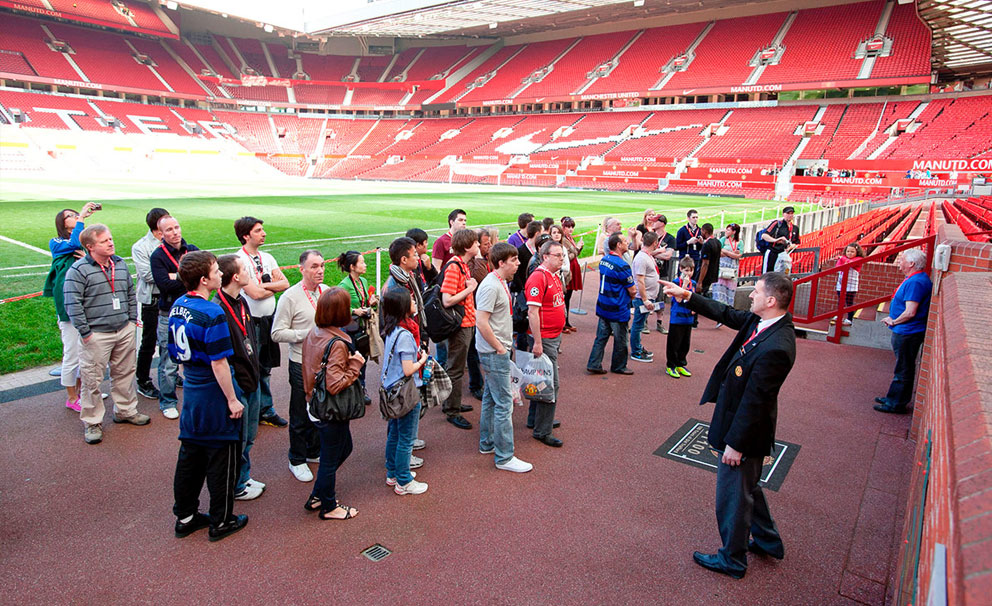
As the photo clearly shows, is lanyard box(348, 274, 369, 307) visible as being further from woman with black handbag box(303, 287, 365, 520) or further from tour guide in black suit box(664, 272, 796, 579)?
tour guide in black suit box(664, 272, 796, 579)

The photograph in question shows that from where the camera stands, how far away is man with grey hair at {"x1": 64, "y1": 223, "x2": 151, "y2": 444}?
5.11 meters

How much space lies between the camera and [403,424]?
4.43 metres

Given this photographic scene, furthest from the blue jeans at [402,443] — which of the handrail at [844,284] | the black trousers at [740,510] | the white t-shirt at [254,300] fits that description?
the handrail at [844,284]

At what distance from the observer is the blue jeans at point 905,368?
6266mm

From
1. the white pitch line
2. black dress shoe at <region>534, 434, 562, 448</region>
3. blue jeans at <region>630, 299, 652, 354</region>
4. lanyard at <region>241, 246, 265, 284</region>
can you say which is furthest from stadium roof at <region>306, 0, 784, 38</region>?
black dress shoe at <region>534, 434, 562, 448</region>

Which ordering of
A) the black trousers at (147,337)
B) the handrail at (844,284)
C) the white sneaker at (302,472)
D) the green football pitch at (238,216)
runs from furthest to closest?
the green football pitch at (238,216) < the handrail at (844,284) < the black trousers at (147,337) < the white sneaker at (302,472)

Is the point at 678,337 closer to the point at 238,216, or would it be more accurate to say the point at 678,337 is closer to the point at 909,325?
the point at 909,325

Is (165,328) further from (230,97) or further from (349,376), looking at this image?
(230,97)

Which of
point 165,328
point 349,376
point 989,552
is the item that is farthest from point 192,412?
point 989,552

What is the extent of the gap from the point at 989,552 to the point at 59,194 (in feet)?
111

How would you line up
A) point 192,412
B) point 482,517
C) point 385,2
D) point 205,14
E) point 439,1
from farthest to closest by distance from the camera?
point 205,14, point 385,2, point 439,1, point 482,517, point 192,412

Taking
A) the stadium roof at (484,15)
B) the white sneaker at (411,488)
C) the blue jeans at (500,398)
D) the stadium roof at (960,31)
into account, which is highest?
the stadium roof at (484,15)

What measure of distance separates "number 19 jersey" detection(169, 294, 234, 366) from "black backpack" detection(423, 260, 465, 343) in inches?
90.9

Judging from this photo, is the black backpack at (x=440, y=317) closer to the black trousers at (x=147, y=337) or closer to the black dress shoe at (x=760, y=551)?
the black trousers at (x=147, y=337)
